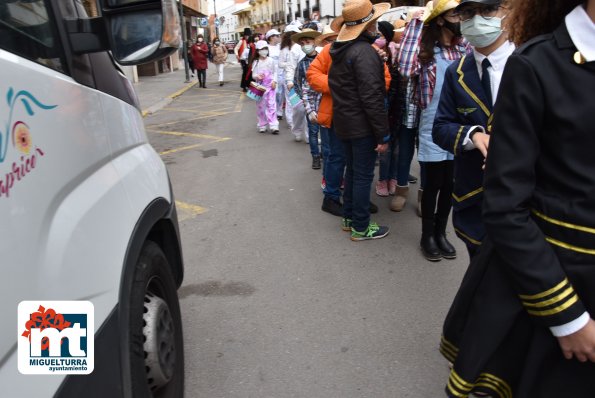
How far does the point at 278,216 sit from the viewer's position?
486 cm

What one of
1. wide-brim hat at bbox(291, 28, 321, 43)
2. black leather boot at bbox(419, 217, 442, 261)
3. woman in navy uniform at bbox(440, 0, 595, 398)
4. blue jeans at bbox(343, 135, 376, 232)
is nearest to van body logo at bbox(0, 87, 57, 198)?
woman in navy uniform at bbox(440, 0, 595, 398)

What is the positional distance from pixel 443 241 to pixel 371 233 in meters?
0.64

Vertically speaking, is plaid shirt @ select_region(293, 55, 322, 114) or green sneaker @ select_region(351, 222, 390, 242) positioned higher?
plaid shirt @ select_region(293, 55, 322, 114)

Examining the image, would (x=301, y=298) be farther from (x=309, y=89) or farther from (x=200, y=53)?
(x=200, y=53)

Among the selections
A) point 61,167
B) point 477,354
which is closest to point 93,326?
point 61,167

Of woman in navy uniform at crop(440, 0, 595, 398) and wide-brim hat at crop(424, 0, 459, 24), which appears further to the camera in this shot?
wide-brim hat at crop(424, 0, 459, 24)

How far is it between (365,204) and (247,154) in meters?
3.90

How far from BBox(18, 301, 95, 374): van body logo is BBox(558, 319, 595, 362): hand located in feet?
3.98

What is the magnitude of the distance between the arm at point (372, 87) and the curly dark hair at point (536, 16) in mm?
2184

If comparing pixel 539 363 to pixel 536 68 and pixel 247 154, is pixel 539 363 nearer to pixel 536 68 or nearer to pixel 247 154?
pixel 536 68

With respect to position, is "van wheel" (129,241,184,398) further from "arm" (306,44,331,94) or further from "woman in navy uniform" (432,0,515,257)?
"arm" (306,44,331,94)

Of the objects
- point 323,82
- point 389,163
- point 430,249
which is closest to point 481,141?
point 430,249

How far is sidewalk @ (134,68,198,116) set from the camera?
13.8m

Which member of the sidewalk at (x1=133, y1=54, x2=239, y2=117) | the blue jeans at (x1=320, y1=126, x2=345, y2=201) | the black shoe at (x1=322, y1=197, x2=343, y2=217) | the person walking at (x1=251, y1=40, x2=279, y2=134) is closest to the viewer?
the blue jeans at (x1=320, y1=126, x2=345, y2=201)
